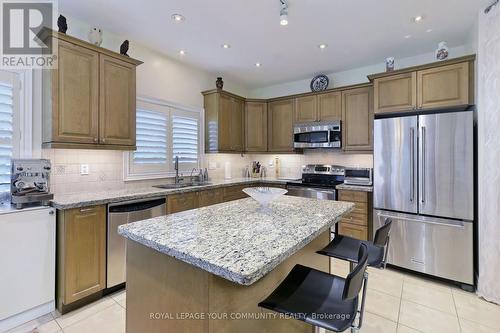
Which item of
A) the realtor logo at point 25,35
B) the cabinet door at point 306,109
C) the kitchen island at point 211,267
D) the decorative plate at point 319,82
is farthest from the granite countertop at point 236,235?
the decorative plate at point 319,82

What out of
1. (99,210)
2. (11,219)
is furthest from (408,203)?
(11,219)

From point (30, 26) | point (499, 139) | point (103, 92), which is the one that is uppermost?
point (30, 26)

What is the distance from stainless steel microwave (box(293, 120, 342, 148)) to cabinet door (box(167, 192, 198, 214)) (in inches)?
82.0

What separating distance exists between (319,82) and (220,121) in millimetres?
1837

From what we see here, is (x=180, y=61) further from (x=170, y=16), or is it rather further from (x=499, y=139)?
(x=499, y=139)

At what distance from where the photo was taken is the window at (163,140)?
334 centimetres

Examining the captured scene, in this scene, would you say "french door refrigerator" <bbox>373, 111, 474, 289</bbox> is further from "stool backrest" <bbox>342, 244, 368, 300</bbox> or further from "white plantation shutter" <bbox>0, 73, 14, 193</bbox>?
"white plantation shutter" <bbox>0, 73, 14, 193</bbox>

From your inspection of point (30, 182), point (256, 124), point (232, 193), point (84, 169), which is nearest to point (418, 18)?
point (256, 124)

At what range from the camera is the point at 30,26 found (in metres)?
2.50

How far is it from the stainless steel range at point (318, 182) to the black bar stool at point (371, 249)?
1855 millimetres

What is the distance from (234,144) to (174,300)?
11.7 feet

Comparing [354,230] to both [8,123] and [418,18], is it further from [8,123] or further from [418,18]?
[8,123]

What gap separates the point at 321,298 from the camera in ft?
4.04

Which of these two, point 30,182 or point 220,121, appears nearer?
point 30,182
